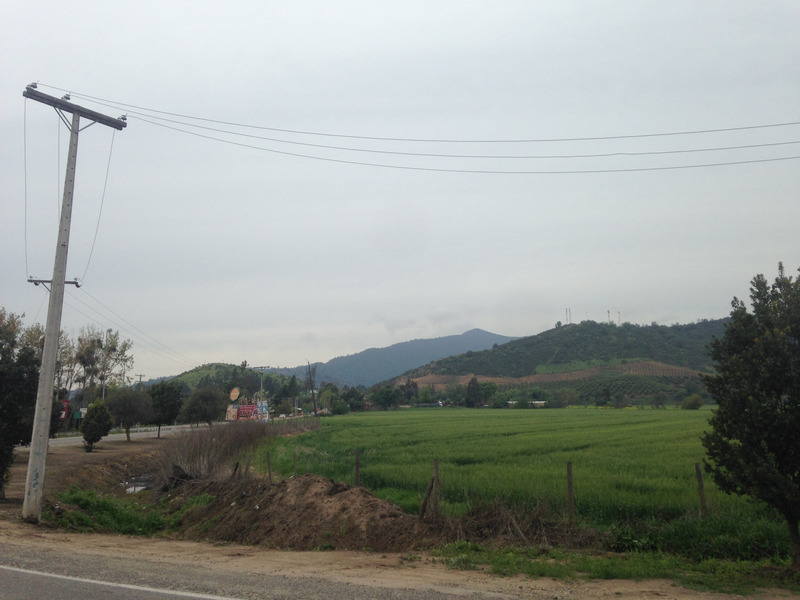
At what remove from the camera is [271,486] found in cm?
1644

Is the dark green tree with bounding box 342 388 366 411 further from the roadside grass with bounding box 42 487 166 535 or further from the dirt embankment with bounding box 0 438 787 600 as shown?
the roadside grass with bounding box 42 487 166 535

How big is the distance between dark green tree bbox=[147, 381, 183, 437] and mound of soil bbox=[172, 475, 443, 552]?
4069cm

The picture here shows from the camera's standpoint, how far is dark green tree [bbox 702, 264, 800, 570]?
A: 29.4 feet

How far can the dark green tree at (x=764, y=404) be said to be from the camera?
8.96 metres

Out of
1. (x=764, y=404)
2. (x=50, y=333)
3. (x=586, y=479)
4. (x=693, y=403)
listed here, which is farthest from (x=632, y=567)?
(x=693, y=403)

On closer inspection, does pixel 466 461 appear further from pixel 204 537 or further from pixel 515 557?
pixel 515 557

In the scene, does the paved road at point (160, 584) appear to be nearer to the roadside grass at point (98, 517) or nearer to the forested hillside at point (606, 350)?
the roadside grass at point (98, 517)

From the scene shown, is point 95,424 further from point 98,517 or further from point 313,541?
point 313,541

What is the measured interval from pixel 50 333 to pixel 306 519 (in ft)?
27.3

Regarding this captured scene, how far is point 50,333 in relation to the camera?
1468cm

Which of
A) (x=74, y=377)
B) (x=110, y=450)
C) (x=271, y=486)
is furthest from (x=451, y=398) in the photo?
(x=271, y=486)

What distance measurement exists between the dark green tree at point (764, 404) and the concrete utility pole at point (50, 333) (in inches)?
606

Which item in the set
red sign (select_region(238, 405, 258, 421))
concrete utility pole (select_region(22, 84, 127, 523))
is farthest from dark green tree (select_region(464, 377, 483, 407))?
concrete utility pole (select_region(22, 84, 127, 523))

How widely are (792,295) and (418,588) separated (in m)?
8.02
